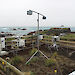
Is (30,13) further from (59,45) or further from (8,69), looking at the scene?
(59,45)

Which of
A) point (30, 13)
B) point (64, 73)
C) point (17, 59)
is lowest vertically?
point (64, 73)

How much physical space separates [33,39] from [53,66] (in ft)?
17.3

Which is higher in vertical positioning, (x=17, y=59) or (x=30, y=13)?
(x=30, y=13)

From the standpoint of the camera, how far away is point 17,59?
188 inches

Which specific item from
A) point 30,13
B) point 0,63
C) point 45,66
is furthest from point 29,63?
point 30,13

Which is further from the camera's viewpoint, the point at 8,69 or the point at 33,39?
the point at 33,39

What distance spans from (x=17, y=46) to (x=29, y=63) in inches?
117

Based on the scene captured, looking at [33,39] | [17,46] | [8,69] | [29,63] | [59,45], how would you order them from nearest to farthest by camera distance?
[8,69] → [29,63] → [17,46] → [59,45] → [33,39]

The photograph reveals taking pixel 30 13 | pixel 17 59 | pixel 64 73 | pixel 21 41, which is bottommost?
pixel 64 73

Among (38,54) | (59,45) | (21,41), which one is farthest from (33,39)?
(38,54)

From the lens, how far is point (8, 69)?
2.99m

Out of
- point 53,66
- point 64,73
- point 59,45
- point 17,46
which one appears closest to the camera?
point 64,73

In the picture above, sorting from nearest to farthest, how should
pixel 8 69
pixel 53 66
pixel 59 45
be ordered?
pixel 8 69
pixel 53 66
pixel 59 45

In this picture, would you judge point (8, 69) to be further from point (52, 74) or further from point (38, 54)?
point (38, 54)
